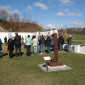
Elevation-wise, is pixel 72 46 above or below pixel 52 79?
above

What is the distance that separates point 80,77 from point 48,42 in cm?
633

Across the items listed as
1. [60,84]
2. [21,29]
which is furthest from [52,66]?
[21,29]

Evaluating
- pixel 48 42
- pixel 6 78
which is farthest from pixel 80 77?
pixel 48 42

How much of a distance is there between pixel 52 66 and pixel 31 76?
5.55 feet

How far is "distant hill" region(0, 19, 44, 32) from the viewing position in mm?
38603

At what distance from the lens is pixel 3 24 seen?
39.0 metres

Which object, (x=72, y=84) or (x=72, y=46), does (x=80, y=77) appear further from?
(x=72, y=46)

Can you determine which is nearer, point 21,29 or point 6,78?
point 6,78

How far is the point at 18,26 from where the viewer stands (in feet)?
134

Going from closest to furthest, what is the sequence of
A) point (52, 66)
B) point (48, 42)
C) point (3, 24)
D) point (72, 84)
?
point (72, 84) < point (52, 66) < point (48, 42) < point (3, 24)

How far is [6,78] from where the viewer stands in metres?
5.07

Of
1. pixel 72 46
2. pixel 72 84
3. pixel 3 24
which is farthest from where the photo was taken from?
pixel 3 24

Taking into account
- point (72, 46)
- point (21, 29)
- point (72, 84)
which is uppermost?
point (21, 29)

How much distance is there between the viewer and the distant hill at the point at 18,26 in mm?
38603
